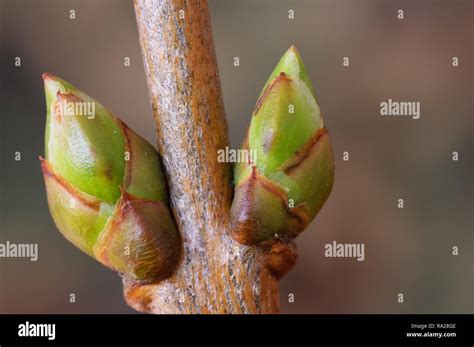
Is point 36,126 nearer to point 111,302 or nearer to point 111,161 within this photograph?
point 111,302

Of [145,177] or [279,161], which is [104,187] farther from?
[279,161]

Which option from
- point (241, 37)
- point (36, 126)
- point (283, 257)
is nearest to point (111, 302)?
point (36, 126)
